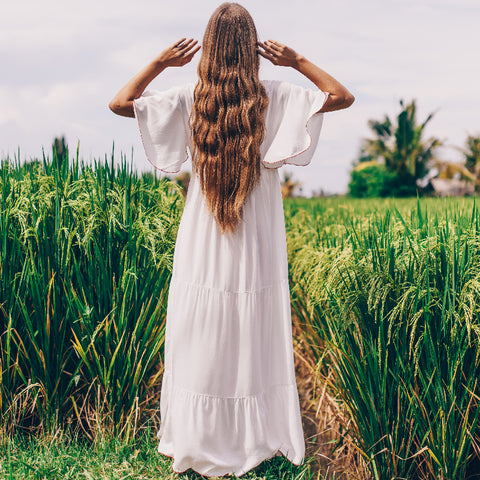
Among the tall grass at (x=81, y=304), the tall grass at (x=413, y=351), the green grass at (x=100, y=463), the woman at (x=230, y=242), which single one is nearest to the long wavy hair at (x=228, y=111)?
the woman at (x=230, y=242)

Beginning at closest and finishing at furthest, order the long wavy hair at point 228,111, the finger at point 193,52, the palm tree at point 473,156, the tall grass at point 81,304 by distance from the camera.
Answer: the long wavy hair at point 228,111 → the finger at point 193,52 → the tall grass at point 81,304 → the palm tree at point 473,156

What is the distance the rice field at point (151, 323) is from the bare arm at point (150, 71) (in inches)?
25.0

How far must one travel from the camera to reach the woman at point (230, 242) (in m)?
2.39

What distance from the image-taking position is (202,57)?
7.94ft

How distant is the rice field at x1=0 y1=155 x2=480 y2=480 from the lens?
255 centimetres

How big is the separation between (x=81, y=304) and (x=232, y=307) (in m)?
1.00

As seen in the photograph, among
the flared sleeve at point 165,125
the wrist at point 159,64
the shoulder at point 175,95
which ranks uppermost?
the wrist at point 159,64

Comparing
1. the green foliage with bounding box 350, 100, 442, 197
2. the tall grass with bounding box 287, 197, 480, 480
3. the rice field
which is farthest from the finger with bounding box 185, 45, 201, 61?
the green foliage with bounding box 350, 100, 442, 197

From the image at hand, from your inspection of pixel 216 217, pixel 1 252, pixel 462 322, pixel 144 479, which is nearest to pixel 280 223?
pixel 216 217

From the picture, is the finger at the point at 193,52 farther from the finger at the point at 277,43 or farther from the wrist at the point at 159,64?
the finger at the point at 277,43

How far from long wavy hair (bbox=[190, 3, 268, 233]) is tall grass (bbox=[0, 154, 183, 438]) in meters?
0.70

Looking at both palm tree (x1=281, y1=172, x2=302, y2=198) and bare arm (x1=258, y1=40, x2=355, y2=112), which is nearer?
bare arm (x1=258, y1=40, x2=355, y2=112)

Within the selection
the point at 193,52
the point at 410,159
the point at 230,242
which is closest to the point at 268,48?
the point at 193,52

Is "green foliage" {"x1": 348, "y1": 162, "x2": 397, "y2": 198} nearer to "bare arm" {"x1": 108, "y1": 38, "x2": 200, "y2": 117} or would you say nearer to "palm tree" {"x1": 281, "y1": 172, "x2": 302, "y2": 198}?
"palm tree" {"x1": 281, "y1": 172, "x2": 302, "y2": 198}
